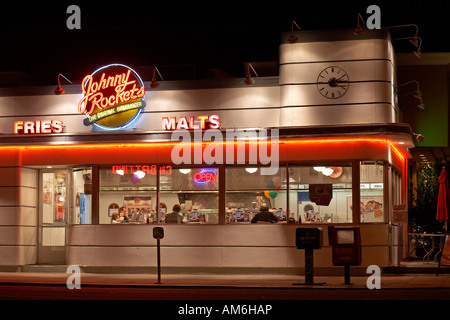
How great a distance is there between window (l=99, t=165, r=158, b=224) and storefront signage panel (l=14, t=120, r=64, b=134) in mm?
1940

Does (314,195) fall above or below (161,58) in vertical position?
below

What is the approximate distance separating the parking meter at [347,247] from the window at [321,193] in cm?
267

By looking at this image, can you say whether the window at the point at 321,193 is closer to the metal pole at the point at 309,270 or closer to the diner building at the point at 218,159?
the diner building at the point at 218,159

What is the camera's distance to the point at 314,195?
2355 cm

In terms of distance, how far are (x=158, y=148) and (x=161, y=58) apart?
31.2ft

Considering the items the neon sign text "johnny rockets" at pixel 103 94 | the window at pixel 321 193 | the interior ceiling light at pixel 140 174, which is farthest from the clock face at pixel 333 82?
the interior ceiling light at pixel 140 174

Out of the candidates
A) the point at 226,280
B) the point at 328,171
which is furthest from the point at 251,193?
the point at 226,280


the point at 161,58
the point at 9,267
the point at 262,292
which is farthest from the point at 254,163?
the point at 161,58

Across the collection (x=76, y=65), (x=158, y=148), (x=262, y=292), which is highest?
(x=76, y=65)

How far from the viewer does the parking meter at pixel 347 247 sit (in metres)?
20.5

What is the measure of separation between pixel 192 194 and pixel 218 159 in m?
1.34
